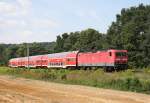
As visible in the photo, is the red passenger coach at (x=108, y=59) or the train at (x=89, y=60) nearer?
the red passenger coach at (x=108, y=59)

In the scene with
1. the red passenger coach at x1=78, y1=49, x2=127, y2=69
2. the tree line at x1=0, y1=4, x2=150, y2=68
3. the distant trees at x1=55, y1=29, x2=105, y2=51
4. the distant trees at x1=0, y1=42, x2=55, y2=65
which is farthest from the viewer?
the distant trees at x1=0, y1=42, x2=55, y2=65

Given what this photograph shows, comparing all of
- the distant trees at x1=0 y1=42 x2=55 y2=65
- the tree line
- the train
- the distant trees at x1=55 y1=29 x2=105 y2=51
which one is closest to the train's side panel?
the train

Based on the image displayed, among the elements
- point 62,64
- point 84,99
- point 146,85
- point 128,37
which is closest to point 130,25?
point 128,37

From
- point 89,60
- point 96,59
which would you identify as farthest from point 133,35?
point 96,59

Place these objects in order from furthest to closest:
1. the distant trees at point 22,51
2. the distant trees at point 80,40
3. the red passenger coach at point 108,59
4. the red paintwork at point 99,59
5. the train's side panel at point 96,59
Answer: the distant trees at point 22,51 < the distant trees at point 80,40 < the train's side panel at point 96,59 < the red paintwork at point 99,59 < the red passenger coach at point 108,59

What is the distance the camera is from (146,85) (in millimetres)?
30172

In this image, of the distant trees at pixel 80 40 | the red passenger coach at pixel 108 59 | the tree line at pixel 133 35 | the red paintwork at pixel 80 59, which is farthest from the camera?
the distant trees at pixel 80 40

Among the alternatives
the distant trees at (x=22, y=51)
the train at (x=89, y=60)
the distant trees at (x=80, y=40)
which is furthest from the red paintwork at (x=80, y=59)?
the distant trees at (x=22, y=51)

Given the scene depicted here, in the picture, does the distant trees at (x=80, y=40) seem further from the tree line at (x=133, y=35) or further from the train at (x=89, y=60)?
the train at (x=89, y=60)

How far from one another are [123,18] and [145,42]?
42.2 ft

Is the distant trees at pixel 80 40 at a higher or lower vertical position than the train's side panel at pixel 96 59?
higher

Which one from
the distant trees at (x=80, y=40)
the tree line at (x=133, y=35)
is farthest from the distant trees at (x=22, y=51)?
the tree line at (x=133, y=35)

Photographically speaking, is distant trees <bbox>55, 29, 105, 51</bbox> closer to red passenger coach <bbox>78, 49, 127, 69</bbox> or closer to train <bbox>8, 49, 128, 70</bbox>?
train <bbox>8, 49, 128, 70</bbox>

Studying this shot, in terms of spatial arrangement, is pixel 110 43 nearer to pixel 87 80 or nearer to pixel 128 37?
pixel 128 37
